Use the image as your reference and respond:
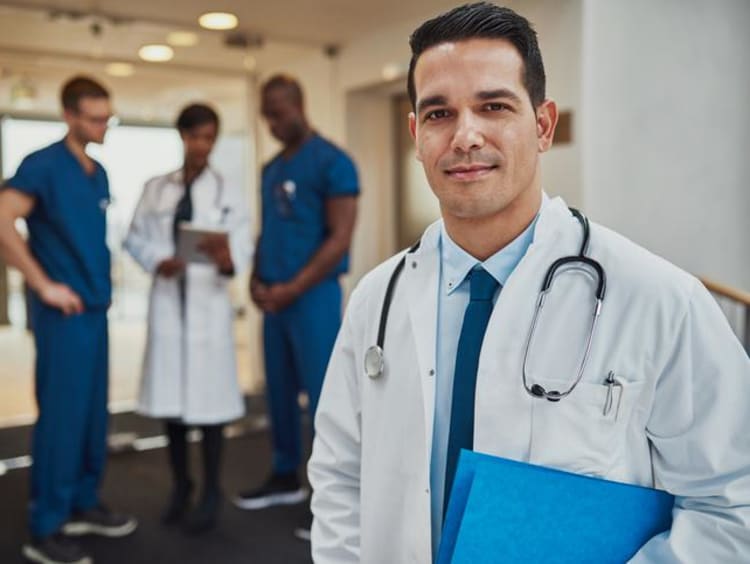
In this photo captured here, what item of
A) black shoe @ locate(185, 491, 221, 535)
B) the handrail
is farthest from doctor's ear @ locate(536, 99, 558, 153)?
the handrail

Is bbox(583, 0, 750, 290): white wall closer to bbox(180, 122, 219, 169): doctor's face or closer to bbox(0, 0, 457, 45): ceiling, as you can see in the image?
bbox(0, 0, 457, 45): ceiling

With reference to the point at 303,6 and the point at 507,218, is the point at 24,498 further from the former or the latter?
the point at 507,218

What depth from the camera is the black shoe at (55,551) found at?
2.61 meters

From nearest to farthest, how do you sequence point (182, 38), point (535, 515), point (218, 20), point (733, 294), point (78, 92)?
point (535, 515) < point (78, 92) < point (733, 294) < point (218, 20) < point (182, 38)

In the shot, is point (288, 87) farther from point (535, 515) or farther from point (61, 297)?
point (535, 515)

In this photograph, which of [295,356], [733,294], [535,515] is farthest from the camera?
[733,294]

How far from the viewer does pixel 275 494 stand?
323 cm

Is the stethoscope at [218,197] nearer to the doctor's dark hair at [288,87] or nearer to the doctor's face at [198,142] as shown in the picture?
the doctor's face at [198,142]

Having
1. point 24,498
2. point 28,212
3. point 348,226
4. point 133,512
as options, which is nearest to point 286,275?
point 348,226

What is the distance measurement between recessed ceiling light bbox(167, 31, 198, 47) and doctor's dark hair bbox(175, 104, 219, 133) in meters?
1.66

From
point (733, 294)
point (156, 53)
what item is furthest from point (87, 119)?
point (733, 294)

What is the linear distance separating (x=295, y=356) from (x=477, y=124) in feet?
7.48

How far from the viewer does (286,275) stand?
3053 mm

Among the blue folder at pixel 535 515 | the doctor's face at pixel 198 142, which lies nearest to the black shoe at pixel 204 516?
the doctor's face at pixel 198 142
